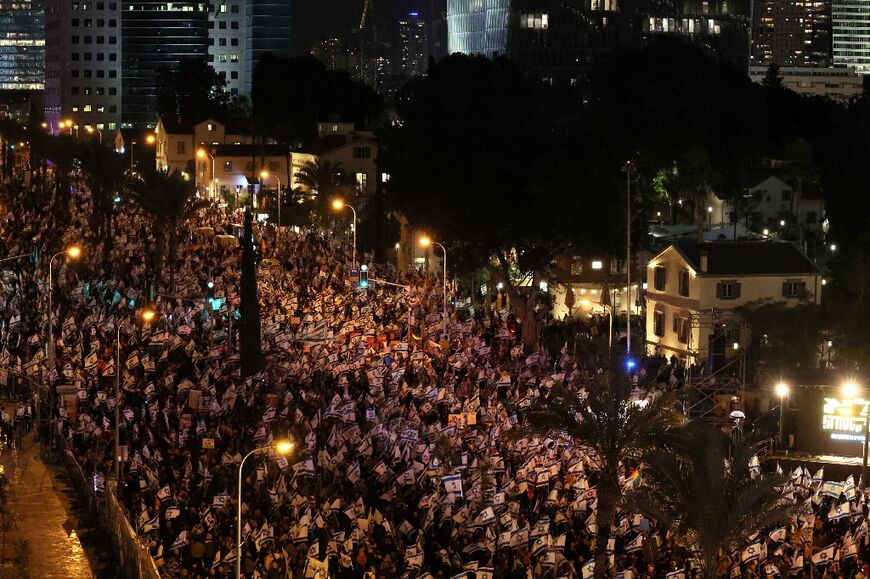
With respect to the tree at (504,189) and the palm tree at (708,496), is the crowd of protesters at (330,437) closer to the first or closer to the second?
the palm tree at (708,496)

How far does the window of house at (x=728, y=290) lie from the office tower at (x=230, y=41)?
14689 centimetres

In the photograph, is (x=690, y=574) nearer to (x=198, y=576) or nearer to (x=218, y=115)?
(x=198, y=576)

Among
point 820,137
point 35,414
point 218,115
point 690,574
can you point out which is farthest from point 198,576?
point 218,115

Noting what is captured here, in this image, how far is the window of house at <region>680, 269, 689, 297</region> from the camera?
49.4 meters

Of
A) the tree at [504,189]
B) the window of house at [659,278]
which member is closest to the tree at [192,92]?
the tree at [504,189]

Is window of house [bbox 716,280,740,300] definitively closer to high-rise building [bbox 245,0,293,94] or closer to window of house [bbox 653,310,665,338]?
window of house [bbox 653,310,665,338]

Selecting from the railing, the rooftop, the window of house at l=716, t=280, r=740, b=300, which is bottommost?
the railing

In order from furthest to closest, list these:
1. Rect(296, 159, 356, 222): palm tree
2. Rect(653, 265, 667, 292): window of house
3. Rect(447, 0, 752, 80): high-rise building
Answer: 1. Rect(447, 0, 752, 80): high-rise building
2. Rect(296, 159, 356, 222): palm tree
3. Rect(653, 265, 667, 292): window of house

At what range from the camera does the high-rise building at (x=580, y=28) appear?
122438mm

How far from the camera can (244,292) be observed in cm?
4081

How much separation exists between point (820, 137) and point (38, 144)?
55.4 metres

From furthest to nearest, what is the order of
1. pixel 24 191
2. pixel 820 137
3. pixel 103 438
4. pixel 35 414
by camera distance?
pixel 820 137, pixel 24 191, pixel 35 414, pixel 103 438

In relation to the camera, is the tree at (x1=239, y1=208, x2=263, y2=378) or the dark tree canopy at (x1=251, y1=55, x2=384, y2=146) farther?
the dark tree canopy at (x1=251, y1=55, x2=384, y2=146)

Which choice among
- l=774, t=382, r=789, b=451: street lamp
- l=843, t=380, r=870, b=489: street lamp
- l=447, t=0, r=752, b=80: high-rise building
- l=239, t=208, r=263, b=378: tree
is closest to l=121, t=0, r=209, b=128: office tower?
l=447, t=0, r=752, b=80: high-rise building
